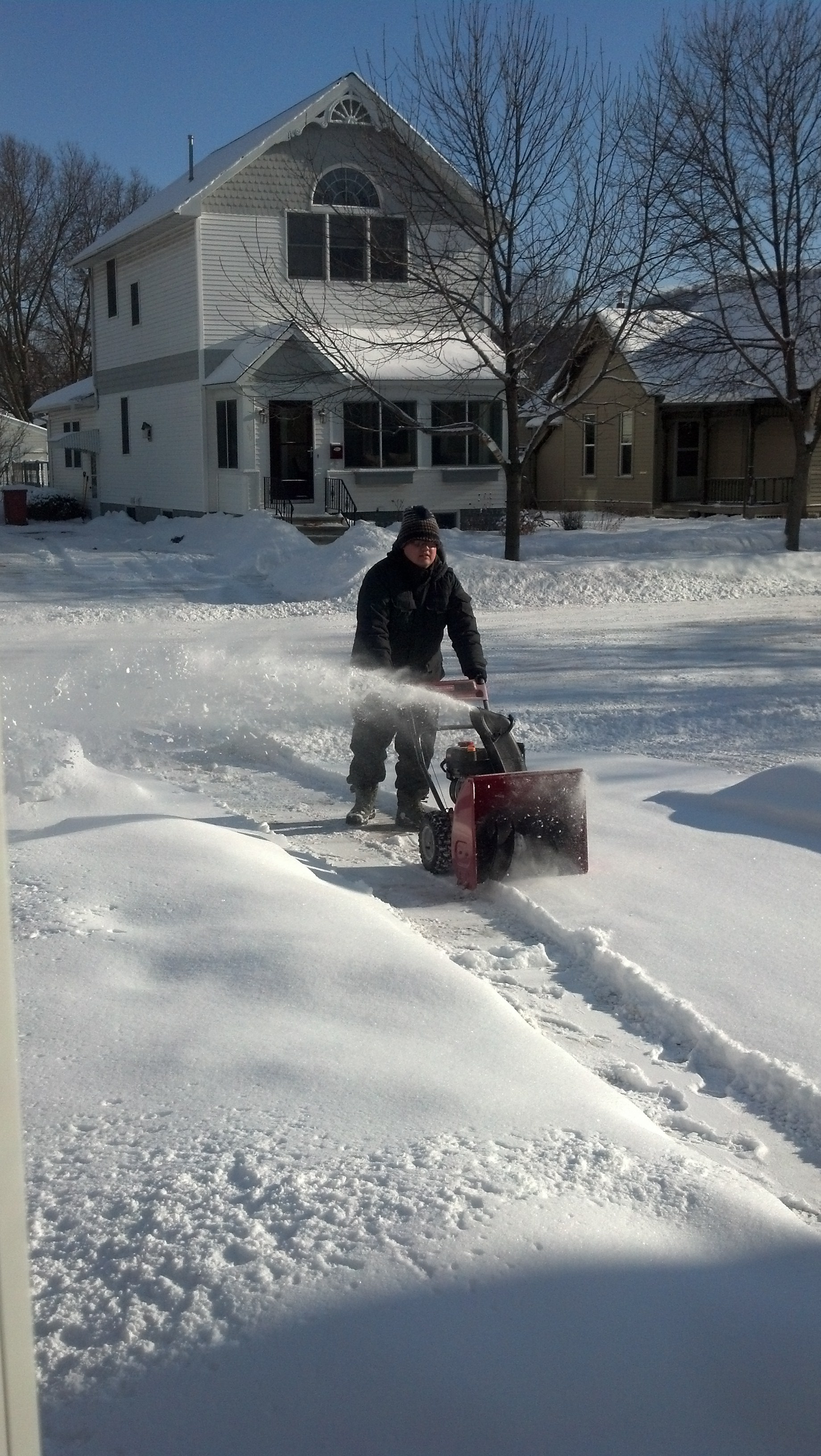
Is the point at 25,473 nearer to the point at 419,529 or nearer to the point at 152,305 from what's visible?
the point at 152,305

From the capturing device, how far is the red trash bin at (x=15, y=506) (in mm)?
34781

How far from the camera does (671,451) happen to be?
34.8m

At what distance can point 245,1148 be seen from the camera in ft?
10.6

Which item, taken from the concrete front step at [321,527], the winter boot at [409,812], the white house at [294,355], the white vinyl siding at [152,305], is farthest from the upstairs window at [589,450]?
the winter boot at [409,812]

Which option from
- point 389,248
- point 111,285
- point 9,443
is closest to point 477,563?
point 389,248

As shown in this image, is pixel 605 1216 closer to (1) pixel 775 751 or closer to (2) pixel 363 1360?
(2) pixel 363 1360

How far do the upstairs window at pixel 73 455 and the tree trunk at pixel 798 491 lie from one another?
23.2 metres

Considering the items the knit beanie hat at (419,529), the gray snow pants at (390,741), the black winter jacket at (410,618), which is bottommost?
the gray snow pants at (390,741)

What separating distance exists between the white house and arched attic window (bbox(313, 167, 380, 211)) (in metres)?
0.04

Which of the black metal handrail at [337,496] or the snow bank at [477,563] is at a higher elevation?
the black metal handrail at [337,496]

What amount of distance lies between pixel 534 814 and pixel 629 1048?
6.17 ft

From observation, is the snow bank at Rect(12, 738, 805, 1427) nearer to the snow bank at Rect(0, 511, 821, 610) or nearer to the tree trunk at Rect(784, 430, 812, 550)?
the snow bank at Rect(0, 511, 821, 610)

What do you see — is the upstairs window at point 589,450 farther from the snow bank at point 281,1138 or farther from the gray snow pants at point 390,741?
the snow bank at point 281,1138

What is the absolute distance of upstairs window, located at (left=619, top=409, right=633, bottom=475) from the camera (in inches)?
1364
